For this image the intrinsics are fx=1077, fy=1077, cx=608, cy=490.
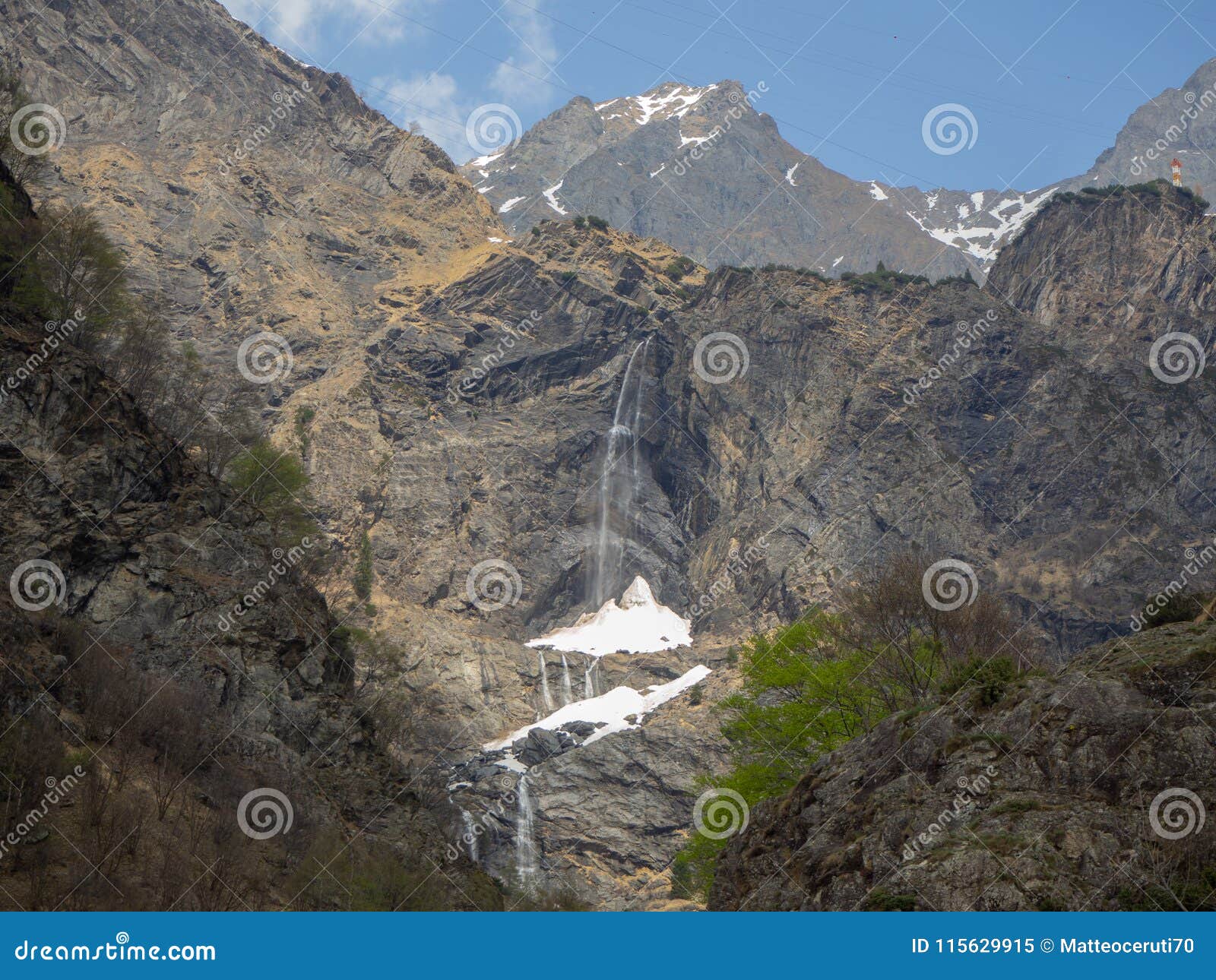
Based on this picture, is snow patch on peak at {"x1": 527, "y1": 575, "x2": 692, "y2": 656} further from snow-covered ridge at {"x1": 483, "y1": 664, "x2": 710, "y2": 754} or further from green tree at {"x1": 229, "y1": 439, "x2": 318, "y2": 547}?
green tree at {"x1": 229, "y1": 439, "x2": 318, "y2": 547}

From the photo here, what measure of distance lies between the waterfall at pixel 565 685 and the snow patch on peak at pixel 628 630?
4499 mm

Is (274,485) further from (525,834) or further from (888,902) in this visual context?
(888,902)

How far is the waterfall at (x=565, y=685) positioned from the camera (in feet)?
351

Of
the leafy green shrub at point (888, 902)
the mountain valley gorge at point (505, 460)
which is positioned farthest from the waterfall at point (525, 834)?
the leafy green shrub at point (888, 902)

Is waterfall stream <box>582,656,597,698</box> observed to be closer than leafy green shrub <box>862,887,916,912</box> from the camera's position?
No

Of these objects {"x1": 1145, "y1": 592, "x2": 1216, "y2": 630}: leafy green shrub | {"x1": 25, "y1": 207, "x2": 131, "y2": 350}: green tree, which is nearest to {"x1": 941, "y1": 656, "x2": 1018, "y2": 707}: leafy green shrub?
{"x1": 1145, "y1": 592, "x2": 1216, "y2": 630}: leafy green shrub

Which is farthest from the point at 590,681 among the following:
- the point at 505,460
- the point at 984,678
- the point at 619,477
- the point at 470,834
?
the point at 984,678

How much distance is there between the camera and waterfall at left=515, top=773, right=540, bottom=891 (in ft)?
271

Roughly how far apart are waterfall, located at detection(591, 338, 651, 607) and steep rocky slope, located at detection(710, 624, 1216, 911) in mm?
103354

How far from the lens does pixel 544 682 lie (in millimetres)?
107562

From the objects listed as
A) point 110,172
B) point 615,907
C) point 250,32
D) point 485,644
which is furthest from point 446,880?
point 250,32

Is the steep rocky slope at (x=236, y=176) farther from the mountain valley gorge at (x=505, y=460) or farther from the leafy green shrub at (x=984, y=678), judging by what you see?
the leafy green shrub at (x=984, y=678)

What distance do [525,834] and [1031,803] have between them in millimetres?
71485

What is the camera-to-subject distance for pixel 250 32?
182m
